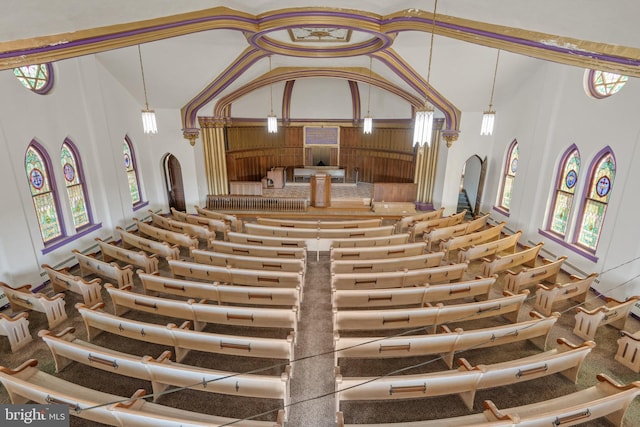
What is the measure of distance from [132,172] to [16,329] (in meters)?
7.43

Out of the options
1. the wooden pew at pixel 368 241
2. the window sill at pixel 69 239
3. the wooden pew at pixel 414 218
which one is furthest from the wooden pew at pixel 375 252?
the window sill at pixel 69 239

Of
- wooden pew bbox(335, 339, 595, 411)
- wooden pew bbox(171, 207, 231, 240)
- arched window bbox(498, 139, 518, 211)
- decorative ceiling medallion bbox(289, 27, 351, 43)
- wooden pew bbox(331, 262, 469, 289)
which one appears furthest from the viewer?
arched window bbox(498, 139, 518, 211)

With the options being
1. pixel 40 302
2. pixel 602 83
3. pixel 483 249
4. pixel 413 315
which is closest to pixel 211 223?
pixel 40 302

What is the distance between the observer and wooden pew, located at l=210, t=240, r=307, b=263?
711cm

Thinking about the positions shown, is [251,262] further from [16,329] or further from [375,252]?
[16,329]

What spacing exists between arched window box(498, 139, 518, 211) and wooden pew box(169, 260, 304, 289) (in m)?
8.77

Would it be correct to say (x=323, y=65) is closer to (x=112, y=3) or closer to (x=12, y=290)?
(x=112, y=3)

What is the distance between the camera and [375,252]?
7316 mm

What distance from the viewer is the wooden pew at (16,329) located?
16.6ft

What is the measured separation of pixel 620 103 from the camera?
22.5 ft

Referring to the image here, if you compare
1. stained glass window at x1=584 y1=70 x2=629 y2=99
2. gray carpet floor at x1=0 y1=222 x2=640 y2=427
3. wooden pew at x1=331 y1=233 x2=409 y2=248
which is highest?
stained glass window at x1=584 y1=70 x2=629 y2=99

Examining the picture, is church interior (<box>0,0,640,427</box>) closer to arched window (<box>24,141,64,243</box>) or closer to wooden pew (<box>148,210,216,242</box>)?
arched window (<box>24,141,64,243</box>)

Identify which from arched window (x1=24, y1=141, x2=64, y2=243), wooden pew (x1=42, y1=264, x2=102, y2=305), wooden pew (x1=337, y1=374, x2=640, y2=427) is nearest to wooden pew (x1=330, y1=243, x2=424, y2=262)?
wooden pew (x1=337, y1=374, x2=640, y2=427)

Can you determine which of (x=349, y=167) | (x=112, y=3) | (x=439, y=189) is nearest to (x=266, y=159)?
(x=349, y=167)
